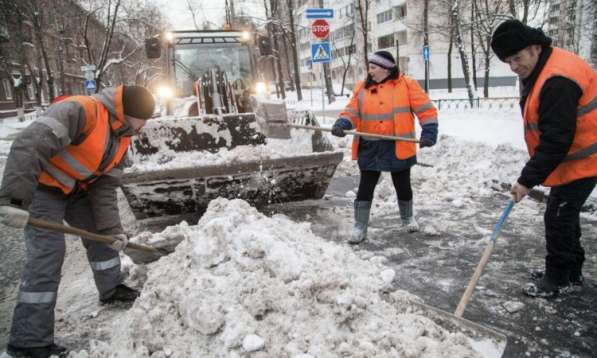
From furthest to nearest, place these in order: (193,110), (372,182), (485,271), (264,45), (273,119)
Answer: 1. (264,45)
2. (193,110)
3. (273,119)
4. (372,182)
5. (485,271)

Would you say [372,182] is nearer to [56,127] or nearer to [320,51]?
[56,127]

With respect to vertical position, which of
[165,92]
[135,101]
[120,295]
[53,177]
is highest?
[165,92]

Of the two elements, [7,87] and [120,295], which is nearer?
[120,295]

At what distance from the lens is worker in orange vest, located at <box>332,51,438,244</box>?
150 inches

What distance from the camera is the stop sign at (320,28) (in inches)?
391

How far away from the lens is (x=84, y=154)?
8.43 feet

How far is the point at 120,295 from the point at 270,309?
1.48 m

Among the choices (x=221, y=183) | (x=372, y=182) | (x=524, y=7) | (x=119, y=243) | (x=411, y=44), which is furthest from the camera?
(x=411, y=44)

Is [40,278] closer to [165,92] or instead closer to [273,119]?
[273,119]

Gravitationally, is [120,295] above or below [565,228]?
below

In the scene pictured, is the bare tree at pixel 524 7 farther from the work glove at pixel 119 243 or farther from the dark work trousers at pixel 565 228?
the work glove at pixel 119 243

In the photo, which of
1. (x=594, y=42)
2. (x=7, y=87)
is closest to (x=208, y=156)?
(x=594, y=42)

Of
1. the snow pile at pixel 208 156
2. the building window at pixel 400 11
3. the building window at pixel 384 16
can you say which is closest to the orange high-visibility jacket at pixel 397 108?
the snow pile at pixel 208 156

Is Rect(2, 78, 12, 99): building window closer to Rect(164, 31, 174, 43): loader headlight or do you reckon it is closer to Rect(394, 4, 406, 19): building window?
Rect(164, 31, 174, 43): loader headlight
